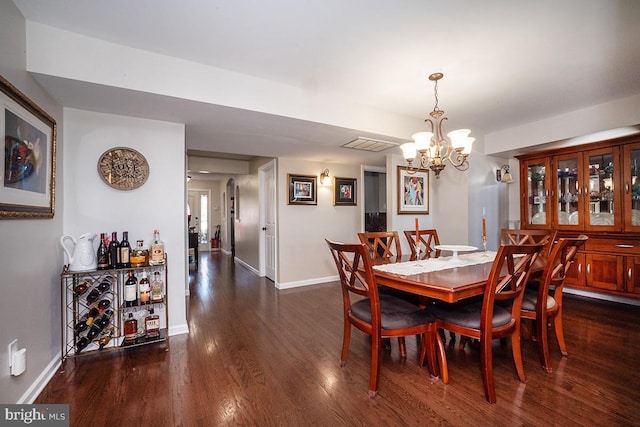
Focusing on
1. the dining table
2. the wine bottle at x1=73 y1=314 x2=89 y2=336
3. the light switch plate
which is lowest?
the wine bottle at x1=73 y1=314 x2=89 y2=336

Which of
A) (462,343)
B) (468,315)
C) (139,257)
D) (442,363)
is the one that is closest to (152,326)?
(139,257)

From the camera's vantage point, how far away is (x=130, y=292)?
7.37ft

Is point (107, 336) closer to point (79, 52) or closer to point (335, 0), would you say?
point (79, 52)

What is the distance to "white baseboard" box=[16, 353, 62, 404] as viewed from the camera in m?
1.61

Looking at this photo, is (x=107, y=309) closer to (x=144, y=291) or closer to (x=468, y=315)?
(x=144, y=291)

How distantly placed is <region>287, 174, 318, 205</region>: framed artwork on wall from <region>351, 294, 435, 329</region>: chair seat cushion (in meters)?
2.72

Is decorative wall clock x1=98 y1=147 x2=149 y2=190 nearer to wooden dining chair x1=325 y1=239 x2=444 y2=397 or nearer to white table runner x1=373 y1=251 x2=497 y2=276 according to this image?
wooden dining chair x1=325 y1=239 x2=444 y2=397

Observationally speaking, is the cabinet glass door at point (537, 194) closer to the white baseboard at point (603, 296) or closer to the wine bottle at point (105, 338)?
the white baseboard at point (603, 296)

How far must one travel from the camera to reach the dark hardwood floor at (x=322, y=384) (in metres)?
1.51

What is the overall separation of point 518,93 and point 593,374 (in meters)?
2.36

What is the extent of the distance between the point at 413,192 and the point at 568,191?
1.90m

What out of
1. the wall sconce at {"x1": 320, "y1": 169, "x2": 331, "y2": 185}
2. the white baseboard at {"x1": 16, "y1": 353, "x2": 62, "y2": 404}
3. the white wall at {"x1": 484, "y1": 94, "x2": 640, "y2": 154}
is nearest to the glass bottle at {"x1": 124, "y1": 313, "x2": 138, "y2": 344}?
the white baseboard at {"x1": 16, "y1": 353, "x2": 62, "y2": 404}

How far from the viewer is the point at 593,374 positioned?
1.87m

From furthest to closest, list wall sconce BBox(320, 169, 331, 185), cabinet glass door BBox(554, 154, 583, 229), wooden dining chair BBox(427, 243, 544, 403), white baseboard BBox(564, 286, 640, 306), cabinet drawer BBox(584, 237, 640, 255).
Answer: wall sconce BBox(320, 169, 331, 185) → cabinet glass door BBox(554, 154, 583, 229) → white baseboard BBox(564, 286, 640, 306) → cabinet drawer BBox(584, 237, 640, 255) → wooden dining chair BBox(427, 243, 544, 403)
